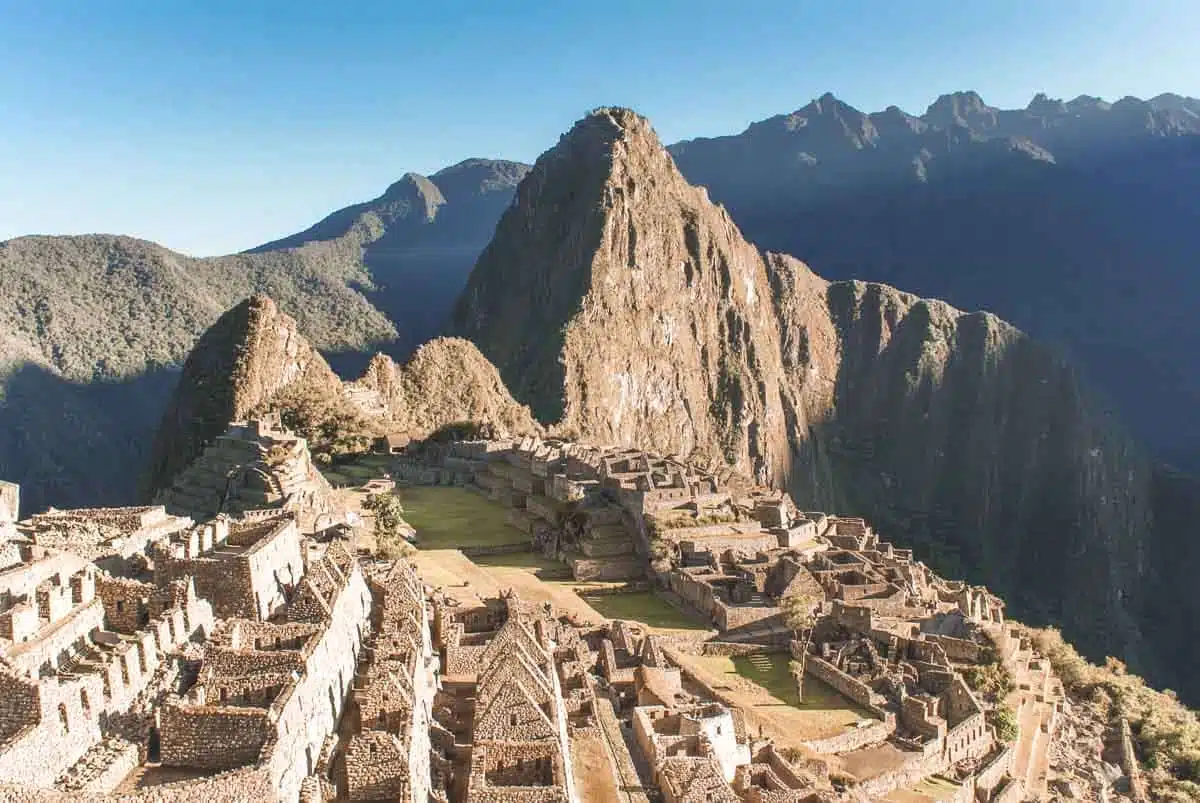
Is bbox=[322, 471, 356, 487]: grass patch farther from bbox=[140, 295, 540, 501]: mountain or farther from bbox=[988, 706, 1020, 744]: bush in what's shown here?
bbox=[988, 706, 1020, 744]: bush

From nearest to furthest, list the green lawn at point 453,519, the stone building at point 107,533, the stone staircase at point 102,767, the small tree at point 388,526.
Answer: the stone staircase at point 102,767, the stone building at point 107,533, the small tree at point 388,526, the green lawn at point 453,519

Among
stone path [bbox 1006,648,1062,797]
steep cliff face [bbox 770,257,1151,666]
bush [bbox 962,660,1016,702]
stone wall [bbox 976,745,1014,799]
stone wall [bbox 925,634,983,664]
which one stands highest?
stone wall [bbox 925,634,983,664]

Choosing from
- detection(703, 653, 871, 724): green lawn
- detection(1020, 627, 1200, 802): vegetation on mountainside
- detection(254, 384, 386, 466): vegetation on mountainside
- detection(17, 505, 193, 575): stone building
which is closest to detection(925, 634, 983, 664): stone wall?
detection(703, 653, 871, 724): green lawn

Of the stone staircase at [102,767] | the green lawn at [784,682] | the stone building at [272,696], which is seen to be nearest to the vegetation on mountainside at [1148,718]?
the green lawn at [784,682]

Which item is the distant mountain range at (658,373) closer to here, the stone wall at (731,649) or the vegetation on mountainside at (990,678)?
the stone wall at (731,649)

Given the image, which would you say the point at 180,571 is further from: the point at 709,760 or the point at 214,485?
the point at 214,485

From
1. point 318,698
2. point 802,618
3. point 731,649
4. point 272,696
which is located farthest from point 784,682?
point 272,696
